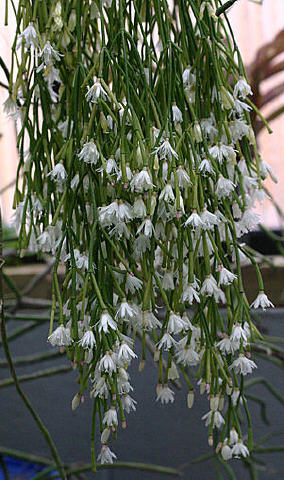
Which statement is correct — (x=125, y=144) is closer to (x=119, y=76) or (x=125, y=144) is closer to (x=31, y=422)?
(x=119, y=76)

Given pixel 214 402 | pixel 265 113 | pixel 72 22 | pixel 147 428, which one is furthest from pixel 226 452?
pixel 265 113

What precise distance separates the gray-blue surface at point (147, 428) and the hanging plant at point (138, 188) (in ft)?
1.56

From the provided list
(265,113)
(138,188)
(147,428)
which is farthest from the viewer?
(265,113)

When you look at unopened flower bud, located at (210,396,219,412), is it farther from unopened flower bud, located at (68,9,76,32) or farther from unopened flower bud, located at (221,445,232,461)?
unopened flower bud, located at (68,9,76,32)

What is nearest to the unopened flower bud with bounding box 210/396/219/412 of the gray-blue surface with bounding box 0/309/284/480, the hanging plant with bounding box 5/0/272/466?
the hanging plant with bounding box 5/0/272/466

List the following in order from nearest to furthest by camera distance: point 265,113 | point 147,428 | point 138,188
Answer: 1. point 138,188
2. point 147,428
3. point 265,113

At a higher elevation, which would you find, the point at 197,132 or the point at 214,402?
the point at 197,132

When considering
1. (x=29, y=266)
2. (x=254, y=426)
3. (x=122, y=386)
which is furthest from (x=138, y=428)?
(x=122, y=386)

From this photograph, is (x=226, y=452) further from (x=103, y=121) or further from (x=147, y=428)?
(x=147, y=428)

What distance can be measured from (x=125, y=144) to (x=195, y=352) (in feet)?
0.47

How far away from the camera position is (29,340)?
102 centimetres

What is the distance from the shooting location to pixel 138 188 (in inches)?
14.0

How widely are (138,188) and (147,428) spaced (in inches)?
24.9

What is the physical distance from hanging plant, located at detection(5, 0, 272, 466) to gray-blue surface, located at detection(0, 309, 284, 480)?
48cm
